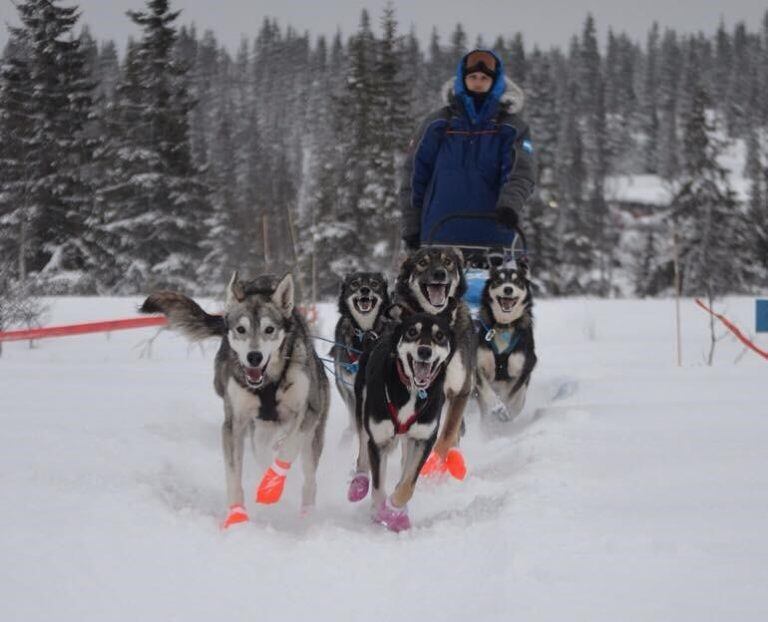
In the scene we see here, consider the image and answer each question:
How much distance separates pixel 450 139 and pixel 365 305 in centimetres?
132

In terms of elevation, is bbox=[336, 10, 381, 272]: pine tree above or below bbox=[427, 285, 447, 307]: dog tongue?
above

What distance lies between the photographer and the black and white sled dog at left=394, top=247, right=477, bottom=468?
4.35m

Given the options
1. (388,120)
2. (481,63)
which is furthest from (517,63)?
(481,63)

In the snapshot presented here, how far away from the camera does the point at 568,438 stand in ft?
13.5

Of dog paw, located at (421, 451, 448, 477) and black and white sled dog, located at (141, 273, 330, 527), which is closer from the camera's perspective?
black and white sled dog, located at (141, 273, 330, 527)

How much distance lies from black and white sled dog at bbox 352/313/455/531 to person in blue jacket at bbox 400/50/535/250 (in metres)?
1.65

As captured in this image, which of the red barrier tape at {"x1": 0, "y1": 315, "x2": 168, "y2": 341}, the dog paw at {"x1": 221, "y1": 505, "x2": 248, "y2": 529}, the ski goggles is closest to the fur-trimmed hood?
the ski goggles

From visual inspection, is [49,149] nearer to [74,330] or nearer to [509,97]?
[74,330]

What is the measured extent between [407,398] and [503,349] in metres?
2.02

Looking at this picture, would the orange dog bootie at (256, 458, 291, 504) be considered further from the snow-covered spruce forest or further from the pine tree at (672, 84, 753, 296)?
the pine tree at (672, 84, 753, 296)

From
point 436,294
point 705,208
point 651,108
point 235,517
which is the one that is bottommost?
point 235,517

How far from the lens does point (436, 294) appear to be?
4.48 m

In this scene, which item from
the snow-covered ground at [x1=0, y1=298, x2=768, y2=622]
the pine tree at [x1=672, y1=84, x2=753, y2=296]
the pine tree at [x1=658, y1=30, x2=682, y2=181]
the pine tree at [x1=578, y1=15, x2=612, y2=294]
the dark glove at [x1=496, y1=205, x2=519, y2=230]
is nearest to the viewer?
the snow-covered ground at [x1=0, y1=298, x2=768, y2=622]

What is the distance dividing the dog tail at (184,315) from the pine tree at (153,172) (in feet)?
61.8
